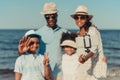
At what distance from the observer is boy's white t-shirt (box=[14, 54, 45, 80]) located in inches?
242

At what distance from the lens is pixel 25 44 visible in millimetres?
6234

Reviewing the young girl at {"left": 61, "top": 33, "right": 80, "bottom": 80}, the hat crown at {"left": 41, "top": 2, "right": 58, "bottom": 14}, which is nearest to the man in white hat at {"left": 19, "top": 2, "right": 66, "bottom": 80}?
the hat crown at {"left": 41, "top": 2, "right": 58, "bottom": 14}

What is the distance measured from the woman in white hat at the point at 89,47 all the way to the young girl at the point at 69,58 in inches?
10.6

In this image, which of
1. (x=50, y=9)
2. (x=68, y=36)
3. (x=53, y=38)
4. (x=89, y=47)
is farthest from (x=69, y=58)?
(x=50, y=9)

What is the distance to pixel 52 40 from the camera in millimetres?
6617

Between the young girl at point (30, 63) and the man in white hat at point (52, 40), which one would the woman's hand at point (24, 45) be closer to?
the young girl at point (30, 63)

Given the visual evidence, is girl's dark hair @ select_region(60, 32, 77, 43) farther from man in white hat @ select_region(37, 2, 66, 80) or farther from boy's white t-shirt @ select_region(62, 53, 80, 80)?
boy's white t-shirt @ select_region(62, 53, 80, 80)

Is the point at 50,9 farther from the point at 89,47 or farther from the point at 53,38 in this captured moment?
the point at 89,47

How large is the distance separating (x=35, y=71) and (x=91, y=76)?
36.7 inches

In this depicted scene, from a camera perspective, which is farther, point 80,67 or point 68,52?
point 68,52

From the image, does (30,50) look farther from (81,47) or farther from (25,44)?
(81,47)

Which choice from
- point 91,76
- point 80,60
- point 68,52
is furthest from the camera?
point 68,52

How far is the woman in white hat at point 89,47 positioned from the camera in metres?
6.21

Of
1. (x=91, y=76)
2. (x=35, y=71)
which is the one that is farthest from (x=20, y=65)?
(x=91, y=76)
